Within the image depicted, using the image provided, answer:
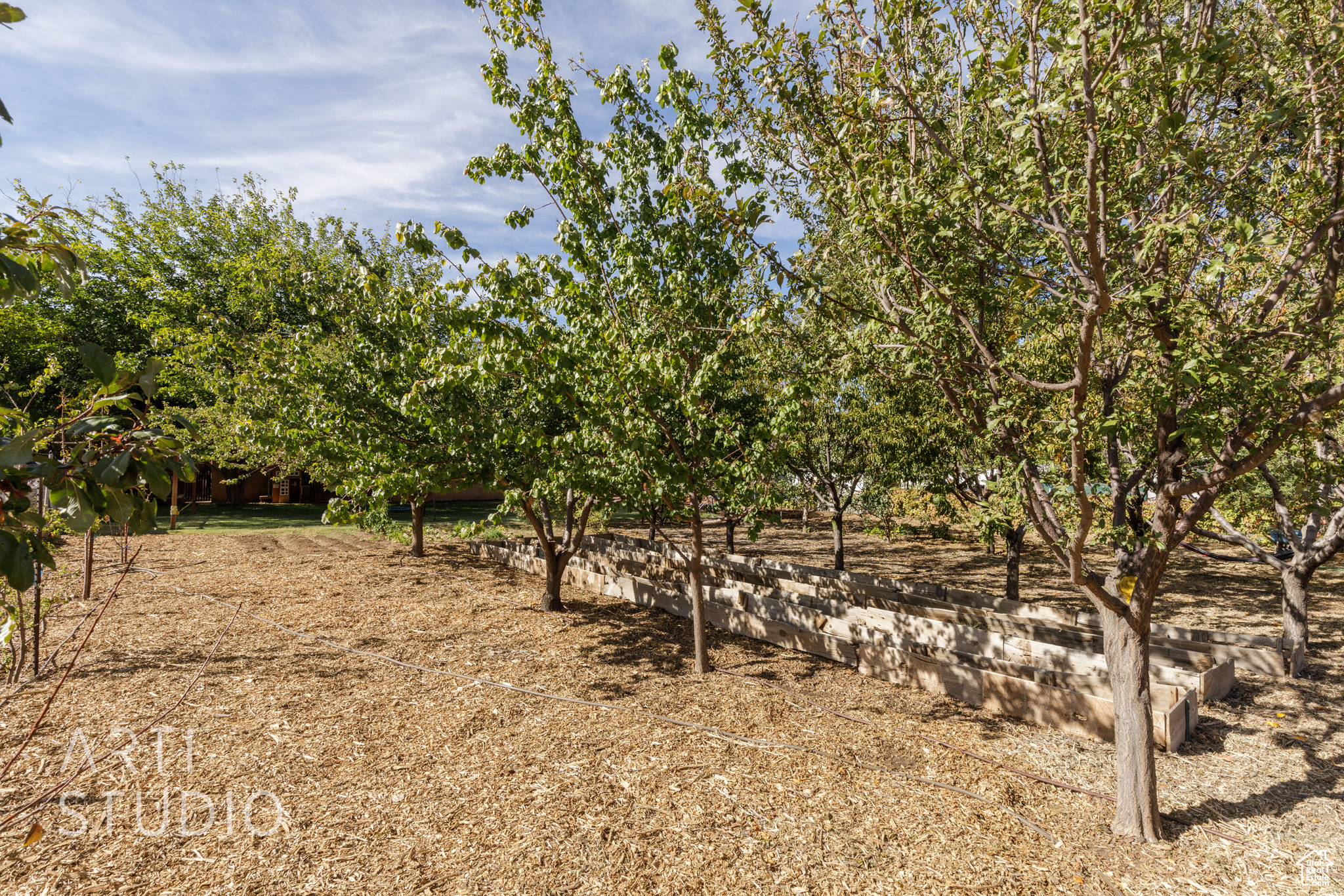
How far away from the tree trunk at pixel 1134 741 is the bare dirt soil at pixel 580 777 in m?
0.16

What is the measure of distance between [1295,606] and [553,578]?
9.63 meters

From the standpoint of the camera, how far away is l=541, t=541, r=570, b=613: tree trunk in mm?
9188

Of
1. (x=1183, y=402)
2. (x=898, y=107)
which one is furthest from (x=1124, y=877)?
(x=898, y=107)

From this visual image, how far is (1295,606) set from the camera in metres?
7.65

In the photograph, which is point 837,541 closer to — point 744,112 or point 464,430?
point 464,430

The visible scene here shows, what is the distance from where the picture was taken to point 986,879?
3.73m

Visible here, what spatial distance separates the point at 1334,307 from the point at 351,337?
1032 centimetres

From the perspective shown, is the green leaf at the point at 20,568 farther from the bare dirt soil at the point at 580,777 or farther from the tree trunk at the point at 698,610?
the tree trunk at the point at 698,610

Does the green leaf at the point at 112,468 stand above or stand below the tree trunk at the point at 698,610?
above

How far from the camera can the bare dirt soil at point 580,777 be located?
365cm

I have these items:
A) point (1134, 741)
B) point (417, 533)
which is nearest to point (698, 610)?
point (1134, 741)

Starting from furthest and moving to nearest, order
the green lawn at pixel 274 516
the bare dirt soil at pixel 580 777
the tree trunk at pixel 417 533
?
1. the green lawn at pixel 274 516
2. the tree trunk at pixel 417 533
3. the bare dirt soil at pixel 580 777

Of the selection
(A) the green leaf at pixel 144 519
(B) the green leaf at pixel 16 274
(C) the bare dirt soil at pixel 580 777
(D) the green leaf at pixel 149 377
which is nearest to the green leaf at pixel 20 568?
(A) the green leaf at pixel 144 519

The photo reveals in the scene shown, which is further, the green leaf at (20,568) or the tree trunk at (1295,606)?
the tree trunk at (1295,606)
